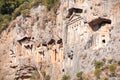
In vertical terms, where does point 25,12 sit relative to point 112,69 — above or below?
above

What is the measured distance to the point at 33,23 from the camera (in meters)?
40.2

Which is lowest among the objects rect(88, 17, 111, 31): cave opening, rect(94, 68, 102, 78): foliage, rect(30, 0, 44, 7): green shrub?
rect(94, 68, 102, 78): foliage

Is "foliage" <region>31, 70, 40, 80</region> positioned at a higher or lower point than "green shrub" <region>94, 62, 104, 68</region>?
lower

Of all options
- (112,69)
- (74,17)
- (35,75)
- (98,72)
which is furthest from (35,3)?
(112,69)

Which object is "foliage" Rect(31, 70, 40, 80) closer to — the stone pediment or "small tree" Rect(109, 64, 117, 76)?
the stone pediment

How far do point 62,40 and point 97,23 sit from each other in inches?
174

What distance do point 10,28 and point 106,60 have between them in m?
15.6

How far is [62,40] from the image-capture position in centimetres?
3553

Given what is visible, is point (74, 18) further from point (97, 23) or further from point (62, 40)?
point (97, 23)

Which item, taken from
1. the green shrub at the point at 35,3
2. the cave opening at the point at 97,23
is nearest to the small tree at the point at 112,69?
the cave opening at the point at 97,23

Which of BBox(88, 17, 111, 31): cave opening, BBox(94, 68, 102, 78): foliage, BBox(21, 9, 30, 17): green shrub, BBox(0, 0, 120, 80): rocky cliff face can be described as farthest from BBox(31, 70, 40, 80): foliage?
BBox(94, 68, 102, 78): foliage

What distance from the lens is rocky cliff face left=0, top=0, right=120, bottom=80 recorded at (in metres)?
30.7

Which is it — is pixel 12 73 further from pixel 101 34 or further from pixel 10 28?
pixel 101 34

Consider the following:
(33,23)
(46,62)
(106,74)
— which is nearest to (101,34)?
(106,74)
